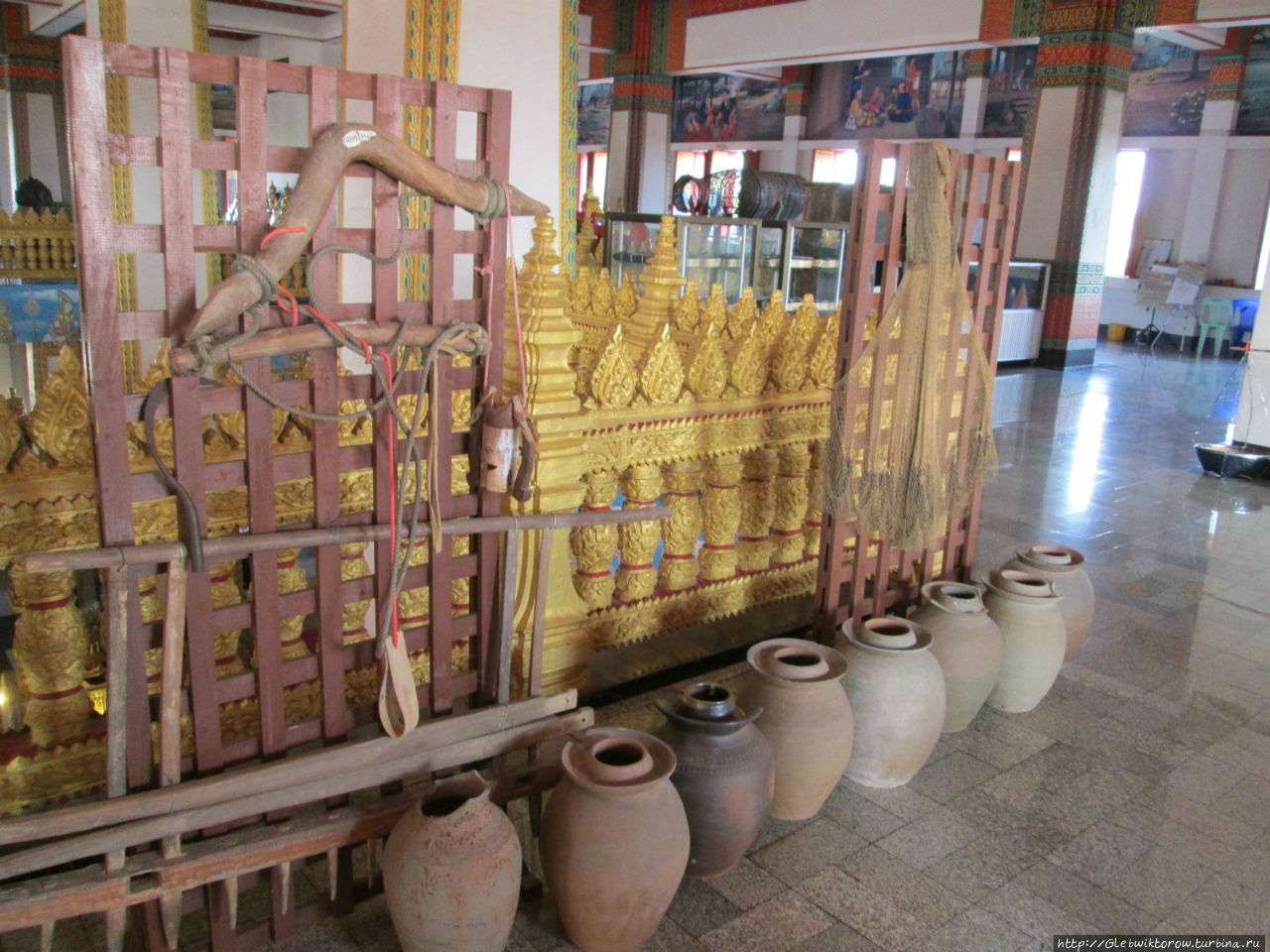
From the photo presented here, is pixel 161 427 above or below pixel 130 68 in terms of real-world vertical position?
below

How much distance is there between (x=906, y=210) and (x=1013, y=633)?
1.58 m

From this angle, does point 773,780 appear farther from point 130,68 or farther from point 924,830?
point 130,68

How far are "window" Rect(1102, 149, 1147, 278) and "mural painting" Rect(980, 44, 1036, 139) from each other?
2.40 m

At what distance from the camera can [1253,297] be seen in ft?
51.6

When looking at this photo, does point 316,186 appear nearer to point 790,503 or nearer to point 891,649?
point 891,649

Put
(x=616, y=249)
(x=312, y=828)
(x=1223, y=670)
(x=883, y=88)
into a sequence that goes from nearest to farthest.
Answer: (x=312, y=828)
(x=1223, y=670)
(x=616, y=249)
(x=883, y=88)

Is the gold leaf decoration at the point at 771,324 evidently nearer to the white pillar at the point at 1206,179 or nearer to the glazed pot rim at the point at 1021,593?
the glazed pot rim at the point at 1021,593

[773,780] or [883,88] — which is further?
[883,88]

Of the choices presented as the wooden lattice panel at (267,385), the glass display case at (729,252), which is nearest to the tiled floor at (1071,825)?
the wooden lattice panel at (267,385)

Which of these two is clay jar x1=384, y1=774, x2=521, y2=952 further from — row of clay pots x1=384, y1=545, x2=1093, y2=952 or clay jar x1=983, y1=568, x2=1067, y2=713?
clay jar x1=983, y1=568, x2=1067, y2=713

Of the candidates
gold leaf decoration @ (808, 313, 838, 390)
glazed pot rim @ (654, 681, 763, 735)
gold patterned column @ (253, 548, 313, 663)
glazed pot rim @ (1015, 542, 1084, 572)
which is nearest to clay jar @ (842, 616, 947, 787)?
glazed pot rim @ (654, 681, 763, 735)

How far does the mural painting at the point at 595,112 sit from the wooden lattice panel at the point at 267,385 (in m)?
23.1

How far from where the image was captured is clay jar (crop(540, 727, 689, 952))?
2.23m

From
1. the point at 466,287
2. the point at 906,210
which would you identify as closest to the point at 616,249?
the point at 466,287
